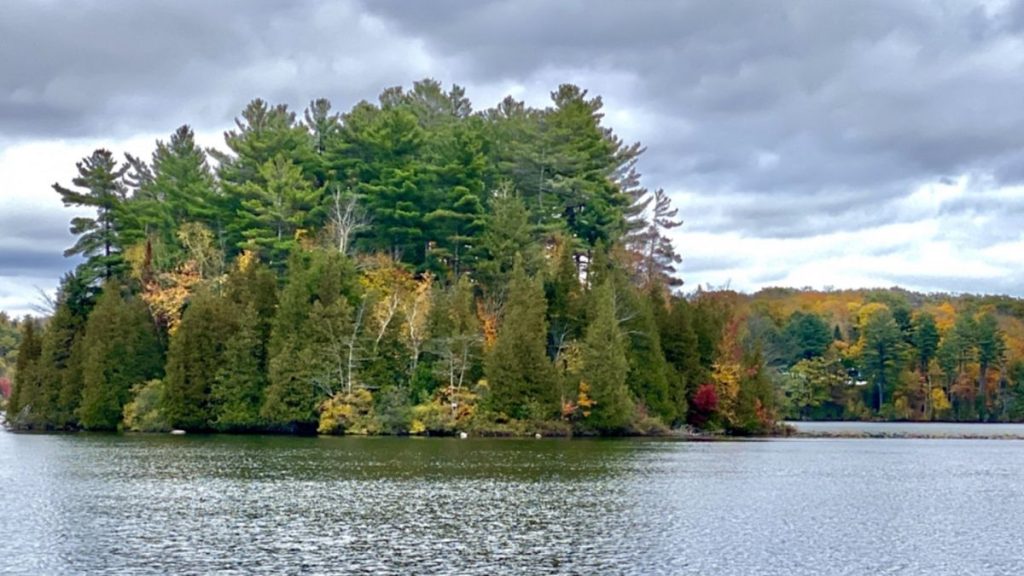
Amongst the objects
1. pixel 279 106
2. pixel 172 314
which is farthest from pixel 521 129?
pixel 172 314

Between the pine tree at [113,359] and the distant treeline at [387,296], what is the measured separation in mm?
173

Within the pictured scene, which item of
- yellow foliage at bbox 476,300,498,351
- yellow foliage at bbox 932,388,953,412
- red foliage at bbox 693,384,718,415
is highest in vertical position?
yellow foliage at bbox 476,300,498,351

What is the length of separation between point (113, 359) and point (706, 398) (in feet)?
164

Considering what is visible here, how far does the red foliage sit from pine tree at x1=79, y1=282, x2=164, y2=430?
4559cm

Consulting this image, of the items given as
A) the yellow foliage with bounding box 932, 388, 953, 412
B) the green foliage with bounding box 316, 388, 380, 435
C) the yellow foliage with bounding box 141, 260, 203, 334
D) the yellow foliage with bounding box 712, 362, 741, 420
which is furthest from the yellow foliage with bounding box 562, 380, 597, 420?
the yellow foliage with bounding box 932, 388, 953, 412

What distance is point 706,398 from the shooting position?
326 feet

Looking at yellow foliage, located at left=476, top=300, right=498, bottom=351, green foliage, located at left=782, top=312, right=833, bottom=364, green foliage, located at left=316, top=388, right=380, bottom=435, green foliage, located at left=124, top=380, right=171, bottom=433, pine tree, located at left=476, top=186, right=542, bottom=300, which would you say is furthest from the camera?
green foliage, located at left=782, top=312, right=833, bottom=364

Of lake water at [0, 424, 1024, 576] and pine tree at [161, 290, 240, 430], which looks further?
pine tree at [161, 290, 240, 430]

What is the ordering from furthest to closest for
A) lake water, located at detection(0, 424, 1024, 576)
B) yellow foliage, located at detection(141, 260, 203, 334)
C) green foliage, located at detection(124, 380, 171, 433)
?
yellow foliage, located at detection(141, 260, 203, 334)
green foliage, located at detection(124, 380, 171, 433)
lake water, located at detection(0, 424, 1024, 576)

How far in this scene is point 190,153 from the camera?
12294 centimetres

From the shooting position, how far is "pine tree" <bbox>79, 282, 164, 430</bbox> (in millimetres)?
95375

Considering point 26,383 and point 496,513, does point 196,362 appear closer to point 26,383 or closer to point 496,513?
point 26,383

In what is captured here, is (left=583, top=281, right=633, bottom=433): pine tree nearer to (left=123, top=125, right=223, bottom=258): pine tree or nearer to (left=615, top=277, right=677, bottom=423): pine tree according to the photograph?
(left=615, top=277, right=677, bottom=423): pine tree

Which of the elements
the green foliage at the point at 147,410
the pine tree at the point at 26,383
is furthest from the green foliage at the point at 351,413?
the pine tree at the point at 26,383
